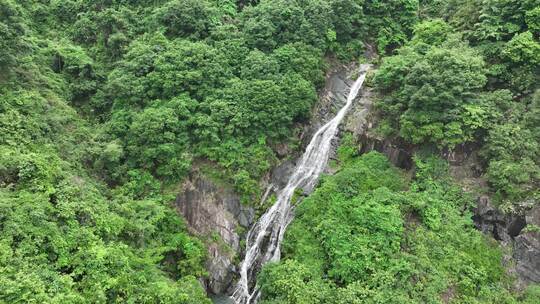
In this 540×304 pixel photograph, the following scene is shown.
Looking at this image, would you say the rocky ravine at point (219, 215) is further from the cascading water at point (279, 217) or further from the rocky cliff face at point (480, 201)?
the rocky cliff face at point (480, 201)

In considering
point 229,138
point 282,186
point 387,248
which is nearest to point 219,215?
point 282,186

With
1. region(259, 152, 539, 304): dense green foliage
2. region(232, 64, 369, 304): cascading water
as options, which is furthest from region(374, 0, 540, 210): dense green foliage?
region(232, 64, 369, 304): cascading water

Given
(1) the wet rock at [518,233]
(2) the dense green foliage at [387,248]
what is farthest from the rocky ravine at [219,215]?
(1) the wet rock at [518,233]

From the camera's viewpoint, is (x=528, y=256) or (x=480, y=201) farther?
(x=480, y=201)

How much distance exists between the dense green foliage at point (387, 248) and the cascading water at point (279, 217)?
51.0 inches

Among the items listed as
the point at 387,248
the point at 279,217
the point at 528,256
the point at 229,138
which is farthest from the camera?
the point at 229,138

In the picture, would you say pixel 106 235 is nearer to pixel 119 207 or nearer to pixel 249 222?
pixel 119 207

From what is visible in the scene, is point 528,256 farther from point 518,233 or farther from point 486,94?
point 486,94

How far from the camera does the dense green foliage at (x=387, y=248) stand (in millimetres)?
15773

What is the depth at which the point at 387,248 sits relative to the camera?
1662 centimetres

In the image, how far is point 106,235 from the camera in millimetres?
15586

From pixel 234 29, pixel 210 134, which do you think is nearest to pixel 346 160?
pixel 210 134

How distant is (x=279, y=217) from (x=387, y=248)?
5.99m

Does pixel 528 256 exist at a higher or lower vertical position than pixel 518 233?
lower
